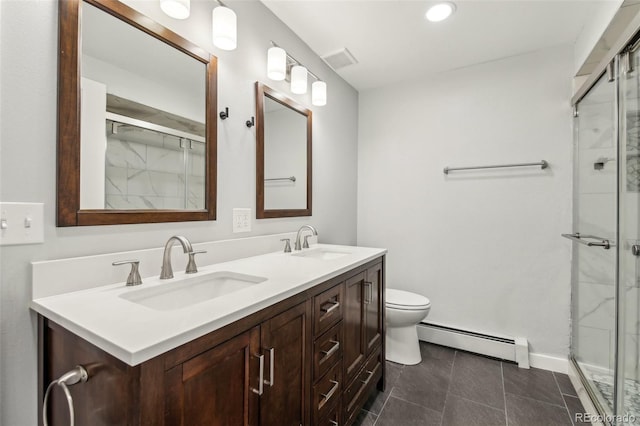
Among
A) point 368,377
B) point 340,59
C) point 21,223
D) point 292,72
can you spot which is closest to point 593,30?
point 340,59

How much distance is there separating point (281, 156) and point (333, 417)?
1393 millimetres

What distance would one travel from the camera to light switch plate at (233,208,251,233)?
147 centimetres

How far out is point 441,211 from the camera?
2424 millimetres

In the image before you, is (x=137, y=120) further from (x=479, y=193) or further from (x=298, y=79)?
(x=479, y=193)

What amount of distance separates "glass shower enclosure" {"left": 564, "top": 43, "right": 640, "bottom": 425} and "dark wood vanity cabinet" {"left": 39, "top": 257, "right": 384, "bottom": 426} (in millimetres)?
1248

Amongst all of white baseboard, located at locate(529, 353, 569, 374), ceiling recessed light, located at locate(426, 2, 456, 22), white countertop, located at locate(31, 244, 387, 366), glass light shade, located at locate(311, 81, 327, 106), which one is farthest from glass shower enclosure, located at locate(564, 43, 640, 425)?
glass light shade, located at locate(311, 81, 327, 106)

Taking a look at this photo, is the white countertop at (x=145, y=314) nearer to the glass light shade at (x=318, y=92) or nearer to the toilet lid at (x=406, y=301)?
the toilet lid at (x=406, y=301)

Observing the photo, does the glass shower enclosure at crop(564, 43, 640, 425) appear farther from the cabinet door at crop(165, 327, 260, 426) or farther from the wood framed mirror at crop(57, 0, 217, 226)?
the wood framed mirror at crop(57, 0, 217, 226)

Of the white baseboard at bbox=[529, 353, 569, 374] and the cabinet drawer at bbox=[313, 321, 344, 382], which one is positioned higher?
the cabinet drawer at bbox=[313, 321, 344, 382]

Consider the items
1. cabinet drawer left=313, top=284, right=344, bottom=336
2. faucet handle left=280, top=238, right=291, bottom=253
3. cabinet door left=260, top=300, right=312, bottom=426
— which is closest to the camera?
cabinet door left=260, top=300, right=312, bottom=426

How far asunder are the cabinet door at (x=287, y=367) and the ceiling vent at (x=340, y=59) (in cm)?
184

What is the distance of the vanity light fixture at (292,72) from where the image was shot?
1.59 m

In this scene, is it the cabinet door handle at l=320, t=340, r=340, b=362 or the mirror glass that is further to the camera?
the cabinet door handle at l=320, t=340, r=340, b=362

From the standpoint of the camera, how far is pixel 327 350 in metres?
1.21
